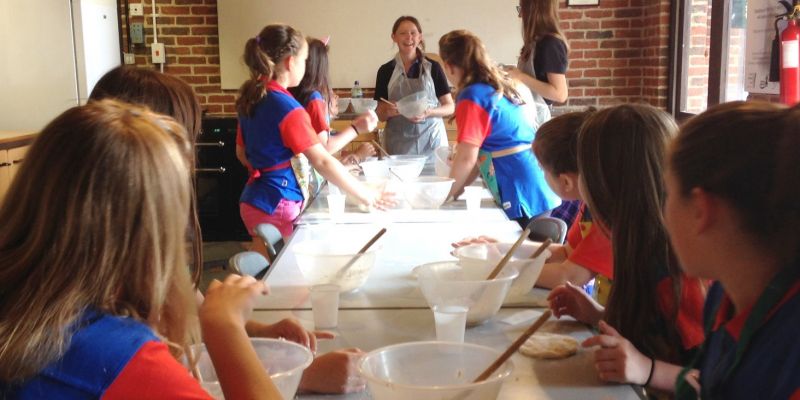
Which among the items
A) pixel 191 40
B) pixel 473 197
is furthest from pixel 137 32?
pixel 473 197

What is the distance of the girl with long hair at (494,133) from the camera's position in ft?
10.4

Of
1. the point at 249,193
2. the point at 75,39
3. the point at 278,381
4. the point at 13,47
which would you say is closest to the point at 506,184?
the point at 249,193

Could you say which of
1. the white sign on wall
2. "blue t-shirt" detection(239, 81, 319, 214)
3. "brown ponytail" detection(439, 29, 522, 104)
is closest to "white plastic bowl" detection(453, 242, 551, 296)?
"blue t-shirt" detection(239, 81, 319, 214)

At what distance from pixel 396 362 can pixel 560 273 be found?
765 mm

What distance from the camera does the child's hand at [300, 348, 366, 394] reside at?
50.1 inches

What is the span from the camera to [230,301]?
1123mm

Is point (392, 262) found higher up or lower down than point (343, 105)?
lower down

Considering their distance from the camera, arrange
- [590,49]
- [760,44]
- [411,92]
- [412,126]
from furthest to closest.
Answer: [590,49] → [411,92] → [412,126] → [760,44]

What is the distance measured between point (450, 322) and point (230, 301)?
0.46 meters

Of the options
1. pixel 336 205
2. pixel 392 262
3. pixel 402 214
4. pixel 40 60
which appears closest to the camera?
pixel 392 262

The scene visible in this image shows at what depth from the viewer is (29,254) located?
0.94m

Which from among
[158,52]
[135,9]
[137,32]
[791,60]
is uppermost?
[135,9]

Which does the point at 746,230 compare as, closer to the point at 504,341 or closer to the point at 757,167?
the point at 757,167

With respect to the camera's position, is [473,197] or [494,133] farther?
[494,133]
